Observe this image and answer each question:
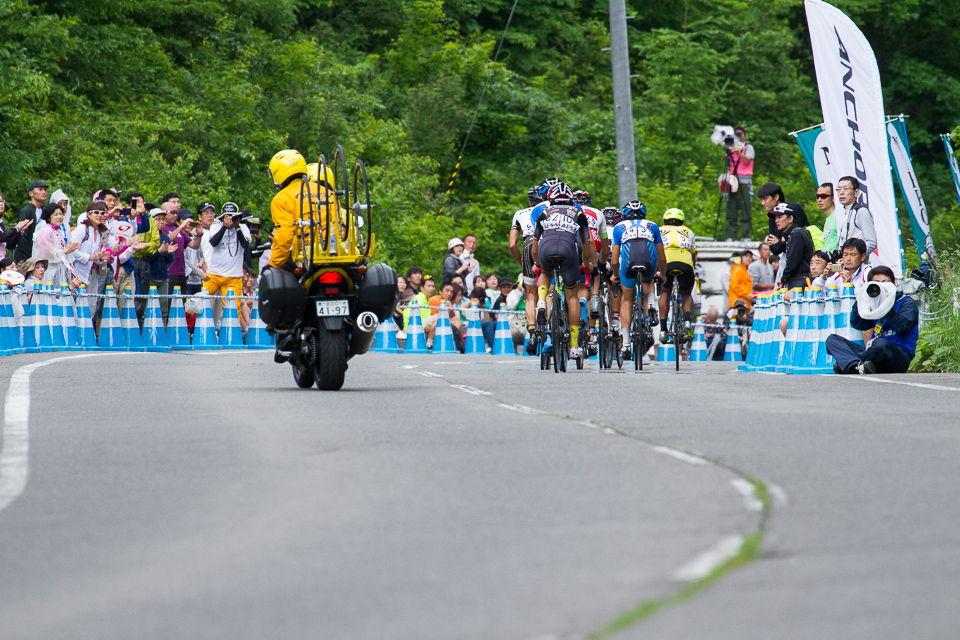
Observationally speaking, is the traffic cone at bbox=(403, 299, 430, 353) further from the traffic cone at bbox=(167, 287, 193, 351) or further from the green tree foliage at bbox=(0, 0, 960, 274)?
the green tree foliage at bbox=(0, 0, 960, 274)

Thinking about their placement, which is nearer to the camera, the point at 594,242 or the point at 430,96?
the point at 594,242

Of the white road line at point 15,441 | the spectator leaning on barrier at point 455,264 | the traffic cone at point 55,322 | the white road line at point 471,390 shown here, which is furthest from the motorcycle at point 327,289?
the spectator leaning on barrier at point 455,264

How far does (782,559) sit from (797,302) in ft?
42.0

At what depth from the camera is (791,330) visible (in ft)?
60.2

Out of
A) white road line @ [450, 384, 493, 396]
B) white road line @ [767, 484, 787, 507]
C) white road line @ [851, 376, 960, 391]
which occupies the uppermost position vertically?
white road line @ [450, 384, 493, 396]

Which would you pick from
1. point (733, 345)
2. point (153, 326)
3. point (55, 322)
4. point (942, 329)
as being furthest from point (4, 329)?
point (733, 345)

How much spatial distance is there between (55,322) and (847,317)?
38.0 ft

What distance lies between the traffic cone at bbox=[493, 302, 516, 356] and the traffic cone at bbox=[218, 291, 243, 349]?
15.8 ft

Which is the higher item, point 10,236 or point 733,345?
point 10,236

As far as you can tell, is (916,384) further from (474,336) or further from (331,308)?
(474,336)

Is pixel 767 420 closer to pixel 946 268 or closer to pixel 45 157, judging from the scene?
pixel 946 268

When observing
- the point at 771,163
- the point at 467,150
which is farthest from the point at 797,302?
the point at 771,163

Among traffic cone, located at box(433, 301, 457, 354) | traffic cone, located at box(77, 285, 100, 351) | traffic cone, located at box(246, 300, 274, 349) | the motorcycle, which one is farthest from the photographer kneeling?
traffic cone, located at box(246, 300, 274, 349)

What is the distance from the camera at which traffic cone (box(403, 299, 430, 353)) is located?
2939 cm
